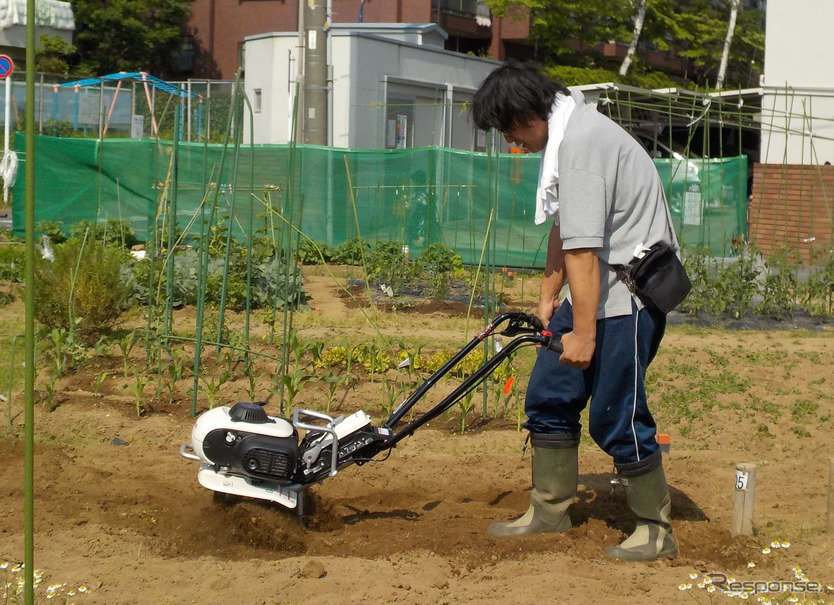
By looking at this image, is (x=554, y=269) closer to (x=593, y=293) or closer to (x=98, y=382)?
(x=593, y=293)

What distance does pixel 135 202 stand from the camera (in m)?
14.6

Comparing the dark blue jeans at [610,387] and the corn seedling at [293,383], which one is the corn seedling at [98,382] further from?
the dark blue jeans at [610,387]

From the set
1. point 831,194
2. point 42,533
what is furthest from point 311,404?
point 831,194

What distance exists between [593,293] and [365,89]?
53.1 ft

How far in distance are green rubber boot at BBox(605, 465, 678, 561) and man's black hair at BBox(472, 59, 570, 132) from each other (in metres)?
1.36

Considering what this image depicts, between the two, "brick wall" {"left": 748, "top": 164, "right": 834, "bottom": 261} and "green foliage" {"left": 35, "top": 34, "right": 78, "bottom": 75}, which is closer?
"brick wall" {"left": 748, "top": 164, "right": 834, "bottom": 261}

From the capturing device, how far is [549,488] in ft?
13.0

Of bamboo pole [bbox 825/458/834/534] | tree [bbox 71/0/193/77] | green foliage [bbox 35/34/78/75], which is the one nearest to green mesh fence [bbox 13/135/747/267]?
bamboo pole [bbox 825/458/834/534]

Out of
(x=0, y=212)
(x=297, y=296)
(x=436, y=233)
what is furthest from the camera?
(x=0, y=212)

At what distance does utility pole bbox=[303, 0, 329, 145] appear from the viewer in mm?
14742

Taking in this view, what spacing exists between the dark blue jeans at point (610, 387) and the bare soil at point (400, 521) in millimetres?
445

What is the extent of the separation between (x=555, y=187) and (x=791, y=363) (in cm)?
440

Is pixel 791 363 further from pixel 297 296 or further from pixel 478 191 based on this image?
pixel 478 191

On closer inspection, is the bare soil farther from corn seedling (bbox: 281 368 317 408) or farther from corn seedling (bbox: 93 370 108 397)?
corn seedling (bbox: 281 368 317 408)
